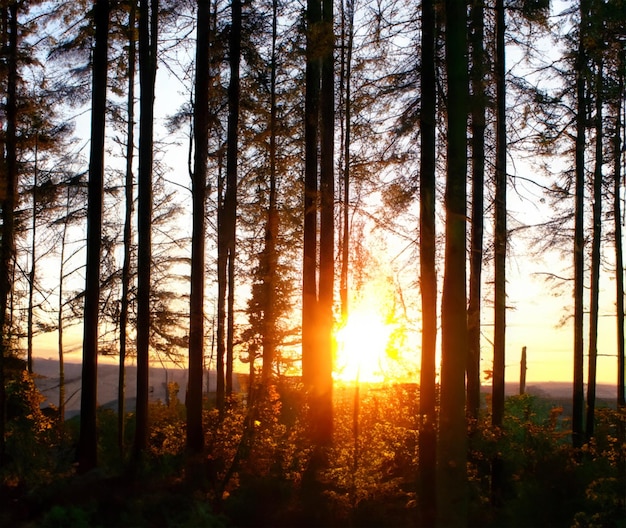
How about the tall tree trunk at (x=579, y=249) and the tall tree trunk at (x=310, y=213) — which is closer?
the tall tree trunk at (x=310, y=213)

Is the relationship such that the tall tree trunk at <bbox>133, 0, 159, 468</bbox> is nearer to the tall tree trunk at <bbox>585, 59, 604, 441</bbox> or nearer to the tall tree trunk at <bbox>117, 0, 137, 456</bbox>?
the tall tree trunk at <bbox>117, 0, 137, 456</bbox>

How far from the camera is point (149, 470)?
14539mm

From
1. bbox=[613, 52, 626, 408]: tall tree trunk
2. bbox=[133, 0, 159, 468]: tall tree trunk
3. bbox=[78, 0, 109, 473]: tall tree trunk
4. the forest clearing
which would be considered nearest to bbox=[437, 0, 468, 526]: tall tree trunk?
the forest clearing

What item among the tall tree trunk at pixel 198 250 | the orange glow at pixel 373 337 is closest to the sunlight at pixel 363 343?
the orange glow at pixel 373 337

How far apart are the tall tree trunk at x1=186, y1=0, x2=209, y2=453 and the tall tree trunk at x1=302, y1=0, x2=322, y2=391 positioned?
2.31m

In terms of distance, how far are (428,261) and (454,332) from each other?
121 inches

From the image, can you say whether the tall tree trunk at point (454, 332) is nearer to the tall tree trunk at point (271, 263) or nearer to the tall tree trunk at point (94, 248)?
the tall tree trunk at point (271, 263)

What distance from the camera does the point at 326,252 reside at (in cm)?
1478

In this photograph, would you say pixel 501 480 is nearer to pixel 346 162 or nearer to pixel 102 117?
pixel 346 162

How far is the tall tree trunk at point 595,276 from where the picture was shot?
18984mm

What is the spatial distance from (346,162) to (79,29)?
701 centimetres

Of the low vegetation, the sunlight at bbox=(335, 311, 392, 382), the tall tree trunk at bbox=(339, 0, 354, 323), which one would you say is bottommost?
the low vegetation

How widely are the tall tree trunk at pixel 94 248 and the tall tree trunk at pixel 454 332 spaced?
901 centimetres

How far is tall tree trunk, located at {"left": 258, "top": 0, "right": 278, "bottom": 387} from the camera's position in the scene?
14.2m
